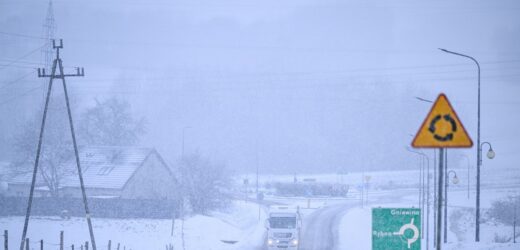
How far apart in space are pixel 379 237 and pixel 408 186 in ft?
244

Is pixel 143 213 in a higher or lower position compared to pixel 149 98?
lower

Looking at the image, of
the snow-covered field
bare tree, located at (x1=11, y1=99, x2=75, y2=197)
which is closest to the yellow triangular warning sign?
the snow-covered field

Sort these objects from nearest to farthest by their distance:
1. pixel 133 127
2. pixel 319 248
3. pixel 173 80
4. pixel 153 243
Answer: pixel 153 243, pixel 319 248, pixel 133 127, pixel 173 80

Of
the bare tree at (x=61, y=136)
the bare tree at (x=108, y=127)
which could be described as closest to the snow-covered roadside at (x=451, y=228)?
the bare tree at (x=61, y=136)

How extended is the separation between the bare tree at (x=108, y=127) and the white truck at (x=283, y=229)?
140 ft

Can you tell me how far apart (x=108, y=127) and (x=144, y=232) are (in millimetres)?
38962

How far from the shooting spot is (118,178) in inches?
1949

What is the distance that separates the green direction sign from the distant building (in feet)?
127

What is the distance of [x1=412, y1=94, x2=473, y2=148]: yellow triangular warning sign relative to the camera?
8.54 meters

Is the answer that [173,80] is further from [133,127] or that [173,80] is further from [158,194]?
[158,194]

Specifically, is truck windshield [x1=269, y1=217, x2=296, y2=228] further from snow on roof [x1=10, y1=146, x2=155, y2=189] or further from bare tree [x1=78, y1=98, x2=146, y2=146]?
bare tree [x1=78, y1=98, x2=146, y2=146]

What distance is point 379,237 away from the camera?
38.1 ft

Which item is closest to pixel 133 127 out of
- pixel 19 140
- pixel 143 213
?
pixel 19 140

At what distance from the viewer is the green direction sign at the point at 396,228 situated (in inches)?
446
